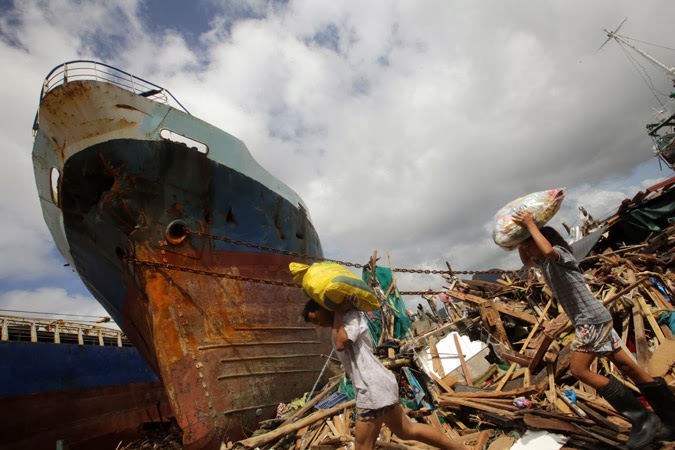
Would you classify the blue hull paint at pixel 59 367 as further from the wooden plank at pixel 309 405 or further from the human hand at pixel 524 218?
the human hand at pixel 524 218

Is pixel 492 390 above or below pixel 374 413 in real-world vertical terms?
below

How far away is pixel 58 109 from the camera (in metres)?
5.16

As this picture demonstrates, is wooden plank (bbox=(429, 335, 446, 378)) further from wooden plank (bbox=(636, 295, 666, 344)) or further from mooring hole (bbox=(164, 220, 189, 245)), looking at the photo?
mooring hole (bbox=(164, 220, 189, 245))

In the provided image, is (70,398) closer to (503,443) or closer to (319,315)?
(319,315)

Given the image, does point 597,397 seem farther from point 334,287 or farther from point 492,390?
point 334,287

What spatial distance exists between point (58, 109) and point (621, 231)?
46.5 feet

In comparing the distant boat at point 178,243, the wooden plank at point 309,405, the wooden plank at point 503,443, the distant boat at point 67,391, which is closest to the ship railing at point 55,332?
the distant boat at point 67,391

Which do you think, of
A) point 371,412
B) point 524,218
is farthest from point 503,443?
point 524,218

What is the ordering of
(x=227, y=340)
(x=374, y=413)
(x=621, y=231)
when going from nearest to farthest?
1. (x=374, y=413)
2. (x=227, y=340)
3. (x=621, y=231)

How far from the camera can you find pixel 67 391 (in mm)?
9984

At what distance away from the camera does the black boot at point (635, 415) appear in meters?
2.08

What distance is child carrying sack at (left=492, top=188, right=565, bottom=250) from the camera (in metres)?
2.31

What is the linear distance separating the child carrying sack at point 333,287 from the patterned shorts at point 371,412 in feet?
2.11

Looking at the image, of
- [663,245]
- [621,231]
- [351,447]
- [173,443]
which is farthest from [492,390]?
[621,231]
